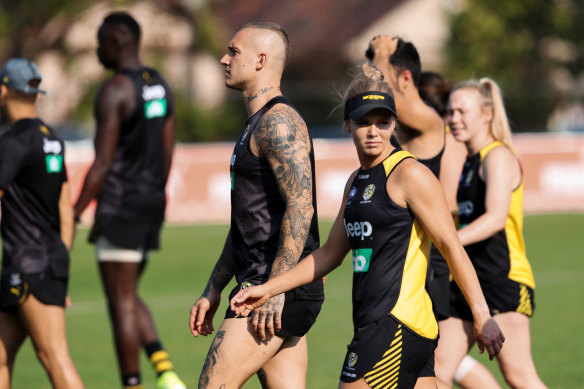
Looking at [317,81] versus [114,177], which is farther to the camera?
[317,81]

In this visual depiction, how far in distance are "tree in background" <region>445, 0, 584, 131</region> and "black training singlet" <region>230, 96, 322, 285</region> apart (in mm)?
32463

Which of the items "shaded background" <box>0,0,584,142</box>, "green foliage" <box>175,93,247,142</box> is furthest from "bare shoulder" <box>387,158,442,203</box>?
"green foliage" <box>175,93,247,142</box>

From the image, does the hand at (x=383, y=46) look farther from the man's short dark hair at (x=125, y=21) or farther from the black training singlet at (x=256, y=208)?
the man's short dark hair at (x=125, y=21)

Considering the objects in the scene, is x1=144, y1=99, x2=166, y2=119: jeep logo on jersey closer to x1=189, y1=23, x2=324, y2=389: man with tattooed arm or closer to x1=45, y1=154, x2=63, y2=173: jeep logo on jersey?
x1=45, y1=154, x2=63, y2=173: jeep logo on jersey

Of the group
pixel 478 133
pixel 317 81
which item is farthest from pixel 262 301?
pixel 317 81

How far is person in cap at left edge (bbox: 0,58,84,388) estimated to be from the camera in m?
6.16

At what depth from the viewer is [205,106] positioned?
35.6m

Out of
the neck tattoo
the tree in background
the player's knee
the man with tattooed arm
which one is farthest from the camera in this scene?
the tree in background

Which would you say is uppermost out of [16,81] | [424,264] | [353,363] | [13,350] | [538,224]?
[16,81]

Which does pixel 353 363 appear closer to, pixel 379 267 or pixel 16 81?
pixel 379 267

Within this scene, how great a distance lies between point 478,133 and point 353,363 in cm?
232

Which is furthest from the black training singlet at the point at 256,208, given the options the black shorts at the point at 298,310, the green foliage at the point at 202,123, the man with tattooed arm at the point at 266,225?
the green foliage at the point at 202,123

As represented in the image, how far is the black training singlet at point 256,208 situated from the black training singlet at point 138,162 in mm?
2785

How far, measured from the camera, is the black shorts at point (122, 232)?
24.7 feet
